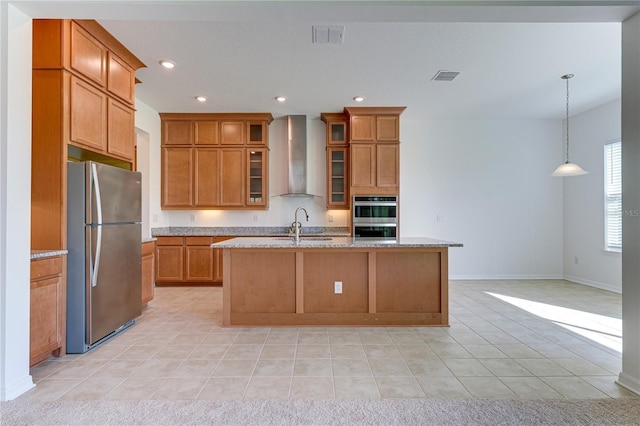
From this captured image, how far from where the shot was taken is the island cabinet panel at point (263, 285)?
10.6ft

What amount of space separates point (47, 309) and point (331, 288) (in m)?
2.28

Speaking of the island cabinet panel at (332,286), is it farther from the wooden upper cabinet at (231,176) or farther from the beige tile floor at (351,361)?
the wooden upper cabinet at (231,176)

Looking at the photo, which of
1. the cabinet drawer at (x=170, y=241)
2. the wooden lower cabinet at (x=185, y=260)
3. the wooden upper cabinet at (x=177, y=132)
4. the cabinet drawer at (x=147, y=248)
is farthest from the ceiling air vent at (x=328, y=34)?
the cabinet drawer at (x=170, y=241)

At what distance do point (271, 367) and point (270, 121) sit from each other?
4.20 m

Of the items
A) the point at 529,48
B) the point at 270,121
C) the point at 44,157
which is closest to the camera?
the point at 44,157

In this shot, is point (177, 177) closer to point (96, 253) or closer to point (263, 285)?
point (96, 253)

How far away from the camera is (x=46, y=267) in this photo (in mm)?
2342

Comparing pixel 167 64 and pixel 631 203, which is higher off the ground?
pixel 167 64

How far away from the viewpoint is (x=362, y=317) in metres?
3.23

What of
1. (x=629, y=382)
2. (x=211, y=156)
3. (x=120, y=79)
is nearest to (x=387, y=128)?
(x=211, y=156)

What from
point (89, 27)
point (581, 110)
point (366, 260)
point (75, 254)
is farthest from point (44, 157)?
point (581, 110)

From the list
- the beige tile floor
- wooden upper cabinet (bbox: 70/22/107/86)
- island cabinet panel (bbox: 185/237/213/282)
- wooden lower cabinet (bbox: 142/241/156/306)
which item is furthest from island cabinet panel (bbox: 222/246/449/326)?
island cabinet panel (bbox: 185/237/213/282)

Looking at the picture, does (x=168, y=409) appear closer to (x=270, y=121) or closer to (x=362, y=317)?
(x=362, y=317)

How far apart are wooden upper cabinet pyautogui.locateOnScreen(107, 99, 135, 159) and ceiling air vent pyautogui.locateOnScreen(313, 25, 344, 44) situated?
2.05 m
